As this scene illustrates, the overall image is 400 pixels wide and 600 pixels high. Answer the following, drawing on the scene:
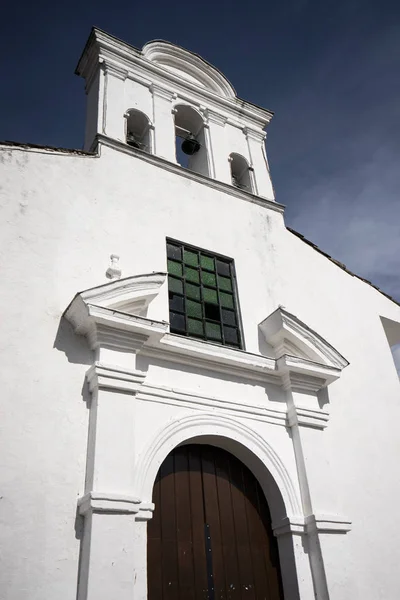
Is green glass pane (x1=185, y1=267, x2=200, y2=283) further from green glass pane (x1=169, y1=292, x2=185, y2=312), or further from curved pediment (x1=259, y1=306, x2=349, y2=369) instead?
curved pediment (x1=259, y1=306, x2=349, y2=369)

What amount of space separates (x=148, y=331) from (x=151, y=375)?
51 cm

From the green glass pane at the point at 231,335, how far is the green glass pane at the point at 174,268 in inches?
36.3

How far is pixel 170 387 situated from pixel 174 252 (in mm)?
2004

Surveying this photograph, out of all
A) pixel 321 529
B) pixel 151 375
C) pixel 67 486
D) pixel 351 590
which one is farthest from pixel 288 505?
pixel 67 486

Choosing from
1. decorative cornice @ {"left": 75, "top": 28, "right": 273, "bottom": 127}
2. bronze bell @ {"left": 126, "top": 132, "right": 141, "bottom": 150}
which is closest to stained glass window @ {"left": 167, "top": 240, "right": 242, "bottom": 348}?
bronze bell @ {"left": 126, "top": 132, "right": 141, "bottom": 150}

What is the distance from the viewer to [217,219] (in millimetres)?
8570

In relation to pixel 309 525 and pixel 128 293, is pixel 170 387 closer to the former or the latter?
pixel 128 293

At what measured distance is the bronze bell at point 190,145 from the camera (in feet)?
32.4

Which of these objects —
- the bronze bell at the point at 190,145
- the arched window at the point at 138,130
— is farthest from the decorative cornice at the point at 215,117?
the arched window at the point at 138,130

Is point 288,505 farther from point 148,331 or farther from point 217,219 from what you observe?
point 217,219

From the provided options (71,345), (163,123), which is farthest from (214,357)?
(163,123)

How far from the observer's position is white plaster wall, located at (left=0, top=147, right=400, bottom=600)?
5.24 metres

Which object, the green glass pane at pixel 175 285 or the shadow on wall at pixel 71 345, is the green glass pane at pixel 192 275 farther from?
the shadow on wall at pixel 71 345

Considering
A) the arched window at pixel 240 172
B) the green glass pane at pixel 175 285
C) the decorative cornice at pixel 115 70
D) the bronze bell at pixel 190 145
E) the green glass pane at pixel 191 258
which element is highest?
the decorative cornice at pixel 115 70
